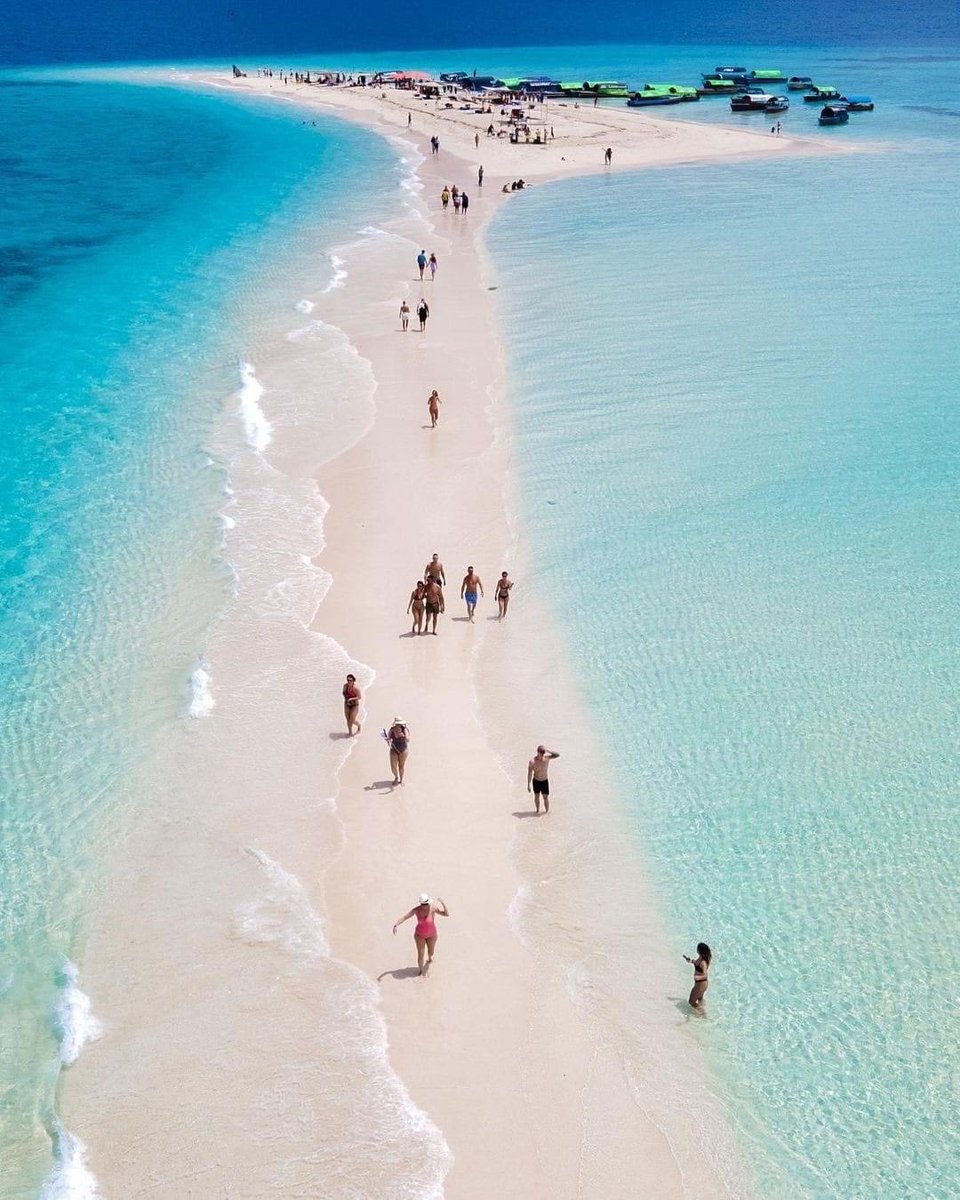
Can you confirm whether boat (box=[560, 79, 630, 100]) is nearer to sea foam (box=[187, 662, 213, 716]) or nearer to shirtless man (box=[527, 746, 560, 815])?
sea foam (box=[187, 662, 213, 716])

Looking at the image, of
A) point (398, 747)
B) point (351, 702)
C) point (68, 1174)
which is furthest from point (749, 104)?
point (68, 1174)

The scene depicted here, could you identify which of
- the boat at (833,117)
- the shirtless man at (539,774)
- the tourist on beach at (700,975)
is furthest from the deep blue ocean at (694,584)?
the boat at (833,117)

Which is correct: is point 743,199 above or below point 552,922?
above

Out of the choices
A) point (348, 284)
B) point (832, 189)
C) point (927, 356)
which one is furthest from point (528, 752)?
point (832, 189)

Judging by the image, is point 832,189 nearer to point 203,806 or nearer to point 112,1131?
point 203,806

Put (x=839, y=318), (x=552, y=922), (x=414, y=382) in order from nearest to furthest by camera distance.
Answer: (x=552, y=922) < (x=414, y=382) < (x=839, y=318)

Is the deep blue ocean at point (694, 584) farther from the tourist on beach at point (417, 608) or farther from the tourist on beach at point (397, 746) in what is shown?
the tourist on beach at point (397, 746)

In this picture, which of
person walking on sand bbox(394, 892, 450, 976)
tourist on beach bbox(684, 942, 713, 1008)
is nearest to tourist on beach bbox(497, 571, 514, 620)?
person walking on sand bbox(394, 892, 450, 976)
